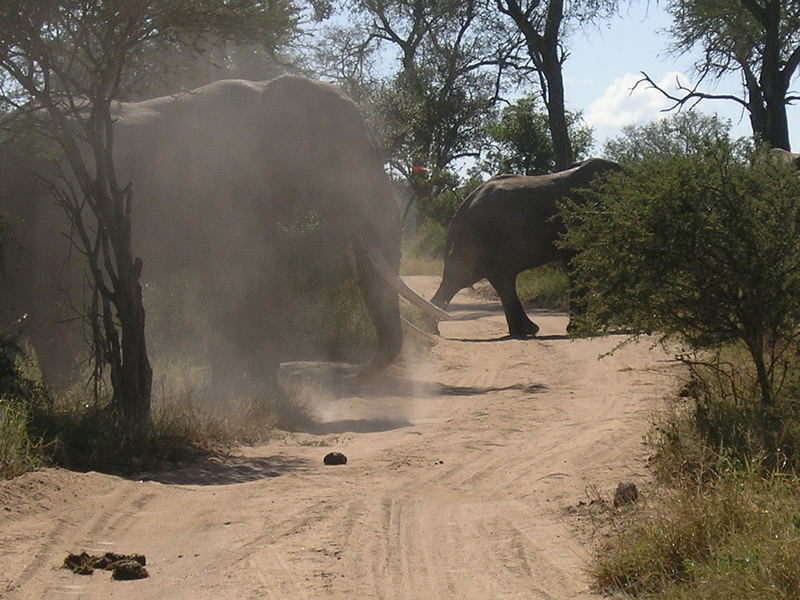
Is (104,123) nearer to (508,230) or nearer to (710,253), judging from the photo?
(710,253)

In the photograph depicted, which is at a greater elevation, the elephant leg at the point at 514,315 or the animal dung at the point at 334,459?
the elephant leg at the point at 514,315

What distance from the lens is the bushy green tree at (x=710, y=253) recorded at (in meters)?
7.61

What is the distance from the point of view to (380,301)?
37.0 ft

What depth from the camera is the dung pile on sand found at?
546 centimetres

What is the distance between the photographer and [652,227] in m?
7.87

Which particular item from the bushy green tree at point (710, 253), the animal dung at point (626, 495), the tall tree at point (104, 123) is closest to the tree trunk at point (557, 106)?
the tall tree at point (104, 123)

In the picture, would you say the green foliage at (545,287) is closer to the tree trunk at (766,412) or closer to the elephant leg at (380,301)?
the elephant leg at (380,301)

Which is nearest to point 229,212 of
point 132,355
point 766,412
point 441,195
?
point 132,355

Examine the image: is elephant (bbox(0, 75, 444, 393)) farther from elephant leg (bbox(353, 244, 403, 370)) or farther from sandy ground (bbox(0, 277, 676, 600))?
sandy ground (bbox(0, 277, 676, 600))

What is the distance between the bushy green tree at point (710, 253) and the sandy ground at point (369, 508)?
Result: 1.04 meters

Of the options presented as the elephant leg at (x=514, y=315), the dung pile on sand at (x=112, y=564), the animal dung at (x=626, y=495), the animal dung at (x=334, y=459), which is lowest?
the dung pile on sand at (x=112, y=564)

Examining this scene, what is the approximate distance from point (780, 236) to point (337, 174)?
4.95 meters

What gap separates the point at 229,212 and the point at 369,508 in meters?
4.97

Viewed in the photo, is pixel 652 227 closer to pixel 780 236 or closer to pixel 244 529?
pixel 780 236
